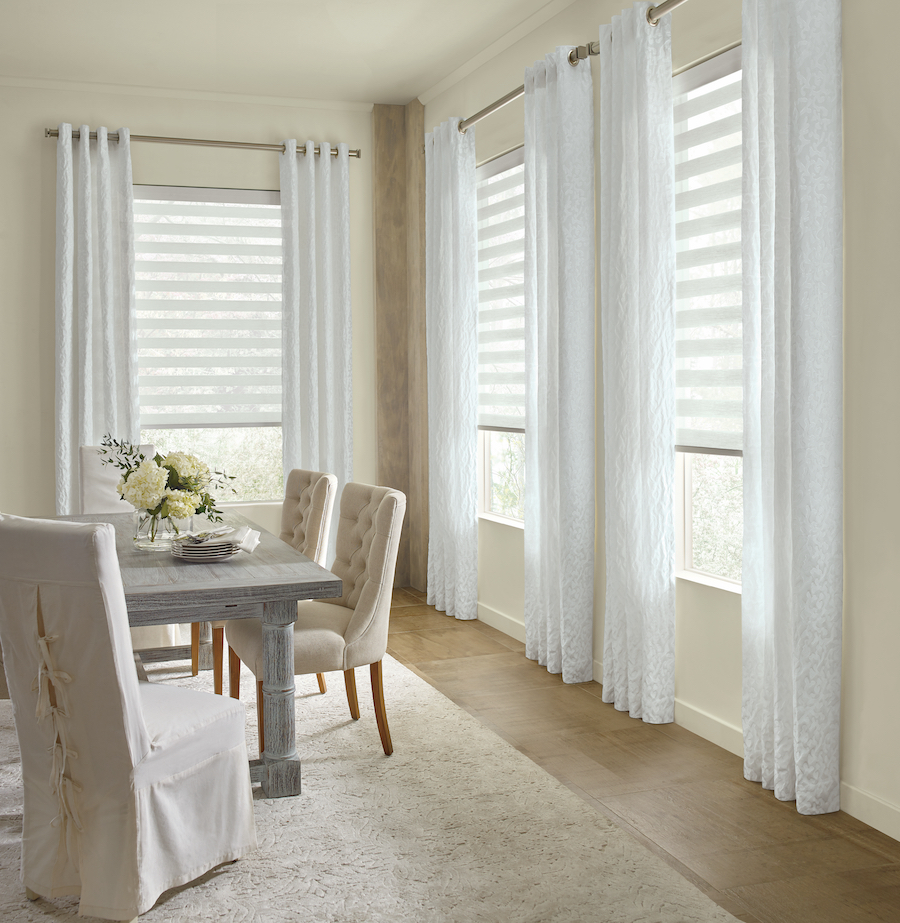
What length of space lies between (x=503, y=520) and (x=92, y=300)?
108 inches

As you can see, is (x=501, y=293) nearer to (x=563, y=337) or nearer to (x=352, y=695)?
(x=563, y=337)

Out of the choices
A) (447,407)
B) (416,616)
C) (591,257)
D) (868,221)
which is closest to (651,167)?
(591,257)

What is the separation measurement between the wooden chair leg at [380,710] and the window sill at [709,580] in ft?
3.96

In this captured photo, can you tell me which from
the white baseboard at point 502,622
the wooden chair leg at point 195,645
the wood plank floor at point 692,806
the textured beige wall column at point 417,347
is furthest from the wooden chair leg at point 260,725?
the textured beige wall column at point 417,347

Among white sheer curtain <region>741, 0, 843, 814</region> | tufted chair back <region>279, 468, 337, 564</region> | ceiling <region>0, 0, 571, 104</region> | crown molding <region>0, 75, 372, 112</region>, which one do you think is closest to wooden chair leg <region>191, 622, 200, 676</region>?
tufted chair back <region>279, 468, 337, 564</region>

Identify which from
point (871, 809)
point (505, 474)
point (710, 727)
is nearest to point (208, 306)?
point (505, 474)

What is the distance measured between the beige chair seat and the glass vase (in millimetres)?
396

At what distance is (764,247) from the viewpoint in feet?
9.29

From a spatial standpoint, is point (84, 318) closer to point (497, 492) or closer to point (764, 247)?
point (497, 492)

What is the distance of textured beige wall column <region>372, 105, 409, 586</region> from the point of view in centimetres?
601

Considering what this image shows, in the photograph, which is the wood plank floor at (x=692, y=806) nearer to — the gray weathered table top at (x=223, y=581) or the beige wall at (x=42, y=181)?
the gray weathered table top at (x=223, y=581)

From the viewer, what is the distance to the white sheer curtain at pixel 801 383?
8.70ft

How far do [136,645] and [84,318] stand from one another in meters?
2.18

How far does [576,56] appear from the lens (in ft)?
12.9
